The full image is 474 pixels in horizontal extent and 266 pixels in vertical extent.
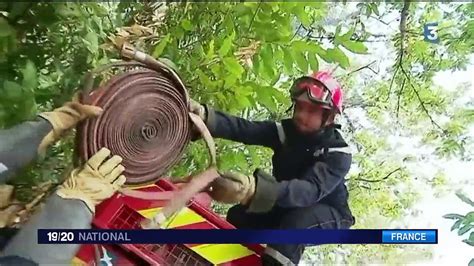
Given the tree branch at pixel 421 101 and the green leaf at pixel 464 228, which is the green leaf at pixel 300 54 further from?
the green leaf at pixel 464 228

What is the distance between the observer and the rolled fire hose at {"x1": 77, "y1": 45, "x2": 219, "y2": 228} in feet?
2.90

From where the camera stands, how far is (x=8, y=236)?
88cm

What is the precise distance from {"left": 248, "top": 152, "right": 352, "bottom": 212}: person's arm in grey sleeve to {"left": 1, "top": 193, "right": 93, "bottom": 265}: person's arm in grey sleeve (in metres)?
0.21

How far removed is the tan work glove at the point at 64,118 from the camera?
2.90ft

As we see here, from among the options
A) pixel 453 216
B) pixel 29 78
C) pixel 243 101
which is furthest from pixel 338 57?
pixel 29 78

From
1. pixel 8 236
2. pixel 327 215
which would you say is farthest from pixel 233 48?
pixel 8 236

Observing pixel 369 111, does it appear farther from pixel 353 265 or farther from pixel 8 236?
pixel 8 236

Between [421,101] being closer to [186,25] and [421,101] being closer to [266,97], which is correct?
[266,97]

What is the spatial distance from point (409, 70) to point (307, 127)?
0.15m

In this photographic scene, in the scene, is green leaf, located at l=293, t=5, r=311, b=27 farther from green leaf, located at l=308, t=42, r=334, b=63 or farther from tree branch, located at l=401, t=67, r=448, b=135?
tree branch, located at l=401, t=67, r=448, b=135

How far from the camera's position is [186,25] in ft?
2.97

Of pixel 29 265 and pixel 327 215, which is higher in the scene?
pixel 327 215

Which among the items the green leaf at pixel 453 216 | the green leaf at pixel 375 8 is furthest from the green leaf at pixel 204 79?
the green leaf at pixel 453 216

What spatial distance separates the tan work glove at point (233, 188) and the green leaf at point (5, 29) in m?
0.31
